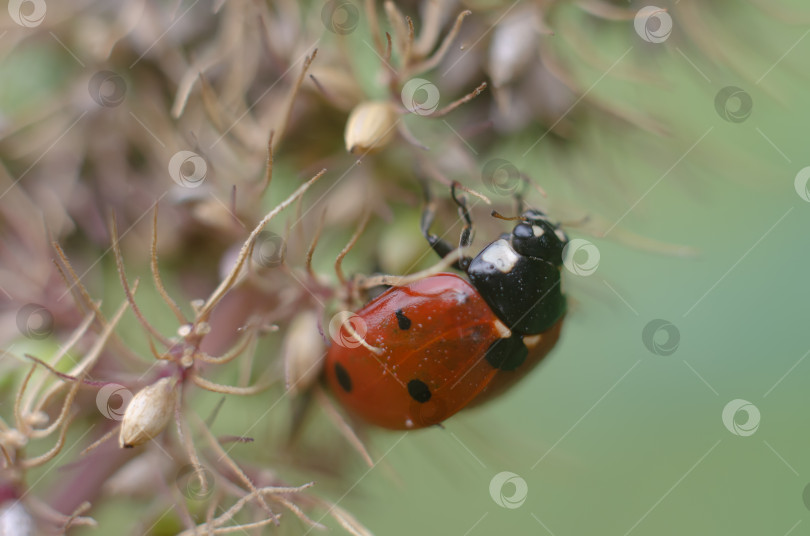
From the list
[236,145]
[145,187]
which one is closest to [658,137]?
[236,145]

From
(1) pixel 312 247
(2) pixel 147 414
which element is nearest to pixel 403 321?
(1) pixel 312 247

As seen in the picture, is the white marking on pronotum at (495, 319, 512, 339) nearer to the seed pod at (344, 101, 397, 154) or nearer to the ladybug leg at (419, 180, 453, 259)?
the ladybug leg at (419, 180, 453, 259)

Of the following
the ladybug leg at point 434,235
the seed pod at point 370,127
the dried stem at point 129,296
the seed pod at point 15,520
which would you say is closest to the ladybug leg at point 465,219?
the ladybug leg at point 434,235

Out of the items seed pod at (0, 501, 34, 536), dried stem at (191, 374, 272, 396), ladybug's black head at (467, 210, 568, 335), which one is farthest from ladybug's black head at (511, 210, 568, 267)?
seed pod at (0, 501, 34, 536)

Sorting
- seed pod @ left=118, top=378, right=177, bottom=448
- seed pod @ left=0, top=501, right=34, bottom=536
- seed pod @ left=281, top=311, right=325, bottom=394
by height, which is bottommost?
seed pod @ left=0, top=501, right=34, bottom=536

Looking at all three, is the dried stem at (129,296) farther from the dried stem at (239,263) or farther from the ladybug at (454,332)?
the ladybug at (454,332)

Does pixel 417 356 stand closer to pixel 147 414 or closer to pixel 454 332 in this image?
pixel 454 332

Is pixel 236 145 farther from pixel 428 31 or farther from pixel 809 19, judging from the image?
pixel 809 19
